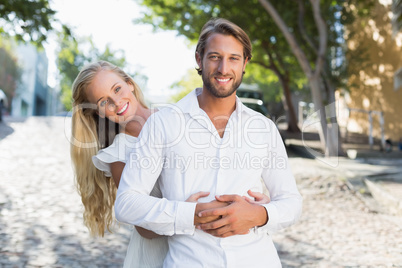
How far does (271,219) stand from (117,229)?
152 inches

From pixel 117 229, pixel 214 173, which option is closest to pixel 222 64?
pixel 214 173

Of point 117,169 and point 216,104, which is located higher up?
point 216,104

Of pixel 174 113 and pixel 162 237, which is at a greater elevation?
pixel 174 113

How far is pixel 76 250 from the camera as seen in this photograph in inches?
184

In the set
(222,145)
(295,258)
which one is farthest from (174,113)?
(295,258)

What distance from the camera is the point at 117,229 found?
17.7 feet

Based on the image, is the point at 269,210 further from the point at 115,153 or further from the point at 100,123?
the point at 100,123

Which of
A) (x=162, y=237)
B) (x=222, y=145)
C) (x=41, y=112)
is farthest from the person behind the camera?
(x=41, y=112)

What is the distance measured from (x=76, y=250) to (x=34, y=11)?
523 centimetres

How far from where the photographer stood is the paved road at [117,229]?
4465 mm

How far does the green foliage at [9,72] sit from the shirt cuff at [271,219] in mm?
40969

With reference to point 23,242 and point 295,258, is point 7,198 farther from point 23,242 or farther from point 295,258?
point 295,258

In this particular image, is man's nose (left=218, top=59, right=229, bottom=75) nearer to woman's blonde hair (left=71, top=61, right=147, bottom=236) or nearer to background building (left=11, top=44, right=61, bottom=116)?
woman's blonde hair (left=71, top=61, right=147, bottom=236)

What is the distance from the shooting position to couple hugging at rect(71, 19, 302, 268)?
181 centimetres
